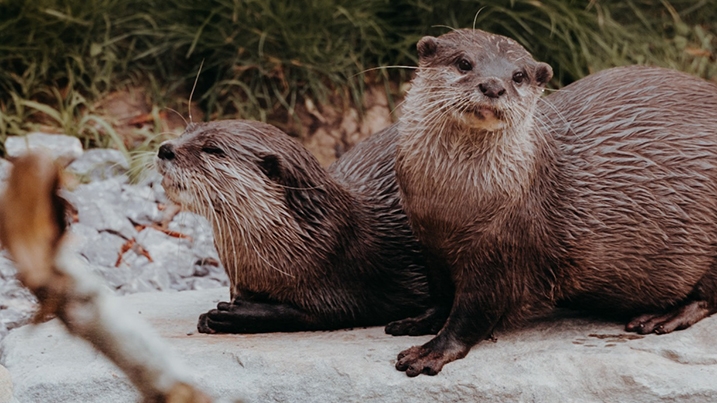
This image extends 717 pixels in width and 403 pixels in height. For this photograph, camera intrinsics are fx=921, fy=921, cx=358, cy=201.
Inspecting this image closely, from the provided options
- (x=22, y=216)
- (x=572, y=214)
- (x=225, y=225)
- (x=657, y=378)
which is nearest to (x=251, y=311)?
(x=225, y=225)

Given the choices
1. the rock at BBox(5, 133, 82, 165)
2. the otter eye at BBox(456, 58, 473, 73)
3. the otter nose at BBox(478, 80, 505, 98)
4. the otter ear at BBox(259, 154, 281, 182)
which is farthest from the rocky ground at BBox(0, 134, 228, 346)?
the otter nose at BBox(478, 80, 505, 98)

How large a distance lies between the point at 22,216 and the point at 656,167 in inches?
84.2

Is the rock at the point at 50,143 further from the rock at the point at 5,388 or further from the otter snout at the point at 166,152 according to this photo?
the rock at the point at 5,388

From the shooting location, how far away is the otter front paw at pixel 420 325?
254 centimetres

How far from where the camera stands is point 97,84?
5059 mm

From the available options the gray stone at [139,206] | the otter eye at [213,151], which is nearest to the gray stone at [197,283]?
the gray stone at [139,206]

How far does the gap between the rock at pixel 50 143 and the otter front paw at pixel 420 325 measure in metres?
2.40

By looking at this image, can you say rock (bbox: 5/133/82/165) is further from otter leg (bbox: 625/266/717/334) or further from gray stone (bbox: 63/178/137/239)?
otter leg (bbox: 625/266/717/334)

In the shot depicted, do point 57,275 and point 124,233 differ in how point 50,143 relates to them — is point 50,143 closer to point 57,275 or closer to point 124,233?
point 124,233

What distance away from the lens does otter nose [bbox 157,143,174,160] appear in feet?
8.00

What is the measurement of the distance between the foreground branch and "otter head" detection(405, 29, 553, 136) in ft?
5.44

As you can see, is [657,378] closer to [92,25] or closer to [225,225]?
[225,225]

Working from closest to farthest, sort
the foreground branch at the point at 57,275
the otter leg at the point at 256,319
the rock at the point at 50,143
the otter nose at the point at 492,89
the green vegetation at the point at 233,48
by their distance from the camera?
1. the foreground branch at the point at 57,275
2. the otter nose at the point at 492,89
3. the otter leg at the point at 256,319
4. the rock at the point at 50,143
5. the green vegetation at the point at 233,48

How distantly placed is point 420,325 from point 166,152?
0.83 meters
